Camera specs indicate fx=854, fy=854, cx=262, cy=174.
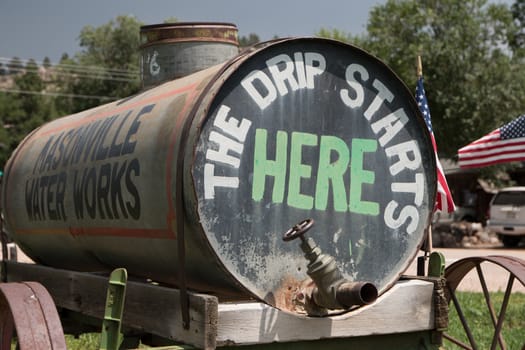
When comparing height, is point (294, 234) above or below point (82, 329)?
above

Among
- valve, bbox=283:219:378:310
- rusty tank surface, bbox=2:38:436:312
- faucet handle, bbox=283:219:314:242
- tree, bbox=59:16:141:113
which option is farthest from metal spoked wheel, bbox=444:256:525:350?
tree, bbox=59:16:141:113

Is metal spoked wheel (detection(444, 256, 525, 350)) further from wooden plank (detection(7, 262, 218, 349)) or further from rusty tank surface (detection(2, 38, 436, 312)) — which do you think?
wooden plank (detection(7, 262, 218, 349))

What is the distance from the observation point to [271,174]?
4008mm

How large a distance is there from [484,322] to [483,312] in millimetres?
419

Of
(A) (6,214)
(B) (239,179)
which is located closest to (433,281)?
(B) (239,179)

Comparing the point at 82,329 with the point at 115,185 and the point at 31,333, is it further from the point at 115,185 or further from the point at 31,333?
the point at 31,333

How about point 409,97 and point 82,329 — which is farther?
point 82,329

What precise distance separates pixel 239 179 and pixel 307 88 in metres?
0.58

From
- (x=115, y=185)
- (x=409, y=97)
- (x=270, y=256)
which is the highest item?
(x=409, y=97)

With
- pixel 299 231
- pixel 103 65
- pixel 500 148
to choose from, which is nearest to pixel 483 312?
pixel 500 148

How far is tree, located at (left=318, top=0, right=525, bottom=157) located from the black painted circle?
875 inches

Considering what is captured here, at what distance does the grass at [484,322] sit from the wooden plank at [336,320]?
2.78 m

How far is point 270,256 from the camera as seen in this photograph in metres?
4.01

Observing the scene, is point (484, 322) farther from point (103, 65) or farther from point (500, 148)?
point (103, 65)
